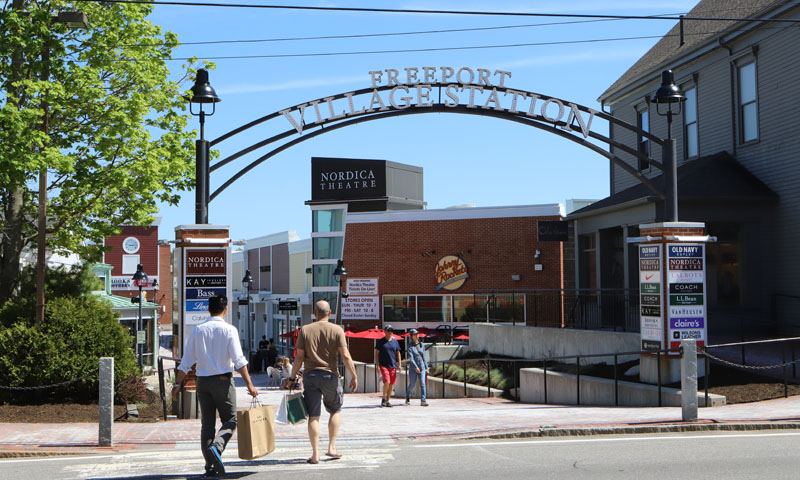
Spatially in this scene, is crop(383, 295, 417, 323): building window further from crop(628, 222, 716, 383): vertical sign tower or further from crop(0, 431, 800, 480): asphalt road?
crop(0, 431, 800, 480): asphalt road

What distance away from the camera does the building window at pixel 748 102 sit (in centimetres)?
2212

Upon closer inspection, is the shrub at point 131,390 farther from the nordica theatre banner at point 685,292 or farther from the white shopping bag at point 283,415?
the nordica theatre banner at point 685,292

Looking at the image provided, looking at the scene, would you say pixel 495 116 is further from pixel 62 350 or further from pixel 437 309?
pixel 437 309

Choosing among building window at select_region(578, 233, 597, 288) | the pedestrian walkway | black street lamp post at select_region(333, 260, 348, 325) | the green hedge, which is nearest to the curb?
the pedestrian walkway

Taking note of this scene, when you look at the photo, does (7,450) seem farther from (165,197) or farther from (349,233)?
(349,233)

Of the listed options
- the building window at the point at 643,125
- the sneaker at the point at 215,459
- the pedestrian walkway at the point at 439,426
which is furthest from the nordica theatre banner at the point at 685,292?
the building window at the point at 643,125

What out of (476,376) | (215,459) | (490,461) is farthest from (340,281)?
(215,459)

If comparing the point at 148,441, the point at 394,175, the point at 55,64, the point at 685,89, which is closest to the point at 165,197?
the point at 55,64

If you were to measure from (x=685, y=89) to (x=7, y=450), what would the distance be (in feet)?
68.3

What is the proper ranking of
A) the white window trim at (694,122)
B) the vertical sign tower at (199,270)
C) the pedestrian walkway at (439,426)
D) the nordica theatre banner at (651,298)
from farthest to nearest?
the white window trim at (694,122)
the nordica theatre banner at (651,298)
the vertical sign tower at (199,270)
the pedestrian walkway at (439,426)

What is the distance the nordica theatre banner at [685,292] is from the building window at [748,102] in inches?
Result: 329

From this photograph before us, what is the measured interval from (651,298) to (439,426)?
5.21 metres

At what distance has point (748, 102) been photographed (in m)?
22.3

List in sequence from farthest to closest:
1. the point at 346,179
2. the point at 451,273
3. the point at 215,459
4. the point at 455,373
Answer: the point at 346,179, the point at 451,273, the point at 455,373, the point at 215,459
